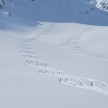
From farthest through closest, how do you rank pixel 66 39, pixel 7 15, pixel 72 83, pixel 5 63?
pixel 7 15 → pixel 66 39 → pixel 5 63 → pixel 72 83

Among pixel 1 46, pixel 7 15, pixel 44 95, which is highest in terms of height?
pixel 7 15

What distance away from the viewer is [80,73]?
11.7 m

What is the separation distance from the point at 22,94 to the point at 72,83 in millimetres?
Result: 2269

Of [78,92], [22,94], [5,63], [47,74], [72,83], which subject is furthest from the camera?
[5,63]

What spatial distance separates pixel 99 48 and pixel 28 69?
9959mm

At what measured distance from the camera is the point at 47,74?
436 inches

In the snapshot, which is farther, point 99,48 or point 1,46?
point 99,48

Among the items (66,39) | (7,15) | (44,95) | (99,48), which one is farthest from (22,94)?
(7,15)

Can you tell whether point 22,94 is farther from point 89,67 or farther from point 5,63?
point 89,67

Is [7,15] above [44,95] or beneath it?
above

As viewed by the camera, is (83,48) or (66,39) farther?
(66,39)

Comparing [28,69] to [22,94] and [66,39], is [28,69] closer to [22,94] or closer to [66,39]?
[22,94]

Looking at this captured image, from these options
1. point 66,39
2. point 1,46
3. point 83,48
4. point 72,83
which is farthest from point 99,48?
point 72,83

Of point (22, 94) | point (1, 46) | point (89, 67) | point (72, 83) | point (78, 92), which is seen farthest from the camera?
point (1, 46)
